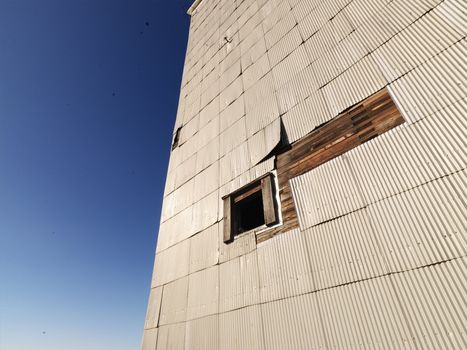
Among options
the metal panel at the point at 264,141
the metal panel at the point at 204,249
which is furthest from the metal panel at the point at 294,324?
the metal panel at the point at 264,141

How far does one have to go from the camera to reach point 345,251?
5.29 m

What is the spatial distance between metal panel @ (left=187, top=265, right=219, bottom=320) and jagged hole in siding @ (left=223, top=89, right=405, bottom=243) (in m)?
1.26

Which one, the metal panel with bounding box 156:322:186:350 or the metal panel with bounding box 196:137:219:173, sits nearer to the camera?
the metal panel with bounding box 156:322:186:350

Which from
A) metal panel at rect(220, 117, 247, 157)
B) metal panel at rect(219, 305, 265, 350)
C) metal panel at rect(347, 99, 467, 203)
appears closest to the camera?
metal panel at rect(347, 99, 467, 203)

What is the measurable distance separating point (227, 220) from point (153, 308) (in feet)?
15.4

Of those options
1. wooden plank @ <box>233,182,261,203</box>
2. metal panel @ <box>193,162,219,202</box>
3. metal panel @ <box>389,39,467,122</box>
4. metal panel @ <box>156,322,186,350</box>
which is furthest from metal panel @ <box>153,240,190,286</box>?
metal panel @ <box>389,39,467,122</box>

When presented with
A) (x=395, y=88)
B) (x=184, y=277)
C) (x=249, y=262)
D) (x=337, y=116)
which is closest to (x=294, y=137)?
(x=337, y=116)

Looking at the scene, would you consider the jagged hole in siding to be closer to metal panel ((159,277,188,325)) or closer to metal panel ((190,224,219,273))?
metal panel ((190,224,219,273))

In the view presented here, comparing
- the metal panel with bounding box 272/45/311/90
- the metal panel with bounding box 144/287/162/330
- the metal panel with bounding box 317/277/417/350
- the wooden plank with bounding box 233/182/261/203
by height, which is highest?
the metal panel with bounding box 272/45/311/90

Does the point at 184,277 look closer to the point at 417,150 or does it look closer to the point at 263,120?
the point at 263,120

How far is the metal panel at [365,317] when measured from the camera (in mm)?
4176

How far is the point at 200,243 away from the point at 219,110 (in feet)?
21.2

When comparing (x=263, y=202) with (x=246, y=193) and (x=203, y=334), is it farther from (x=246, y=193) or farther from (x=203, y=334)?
(x=203, y=334)

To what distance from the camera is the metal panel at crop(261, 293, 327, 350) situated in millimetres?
5055
